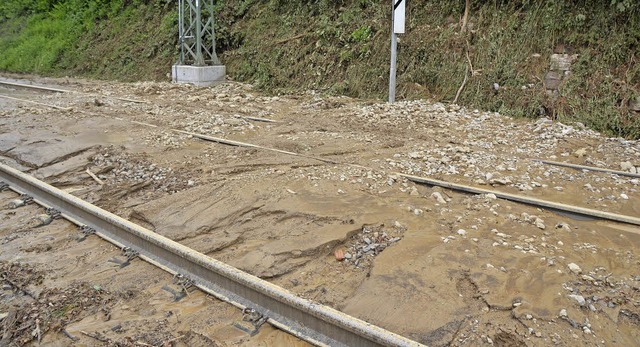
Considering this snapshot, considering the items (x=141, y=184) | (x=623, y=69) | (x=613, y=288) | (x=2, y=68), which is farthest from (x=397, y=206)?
(x=2, y=68)

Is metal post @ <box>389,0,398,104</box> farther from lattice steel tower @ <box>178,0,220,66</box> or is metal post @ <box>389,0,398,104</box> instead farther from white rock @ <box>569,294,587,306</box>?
white rock @ <box>569,294,587,306</box>

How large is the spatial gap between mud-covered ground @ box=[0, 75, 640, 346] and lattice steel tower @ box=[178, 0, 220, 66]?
692 cm

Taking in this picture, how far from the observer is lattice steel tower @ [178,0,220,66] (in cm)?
1711

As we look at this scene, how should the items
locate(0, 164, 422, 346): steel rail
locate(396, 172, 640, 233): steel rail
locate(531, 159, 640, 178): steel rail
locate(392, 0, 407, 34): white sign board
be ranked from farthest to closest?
locate(392, 0, 407, 34): white sign board, locate(531, 159, 640, 178): steel rail, locate(396, 172, 640, 233): steel rail, locate(0, 164, 422, 346): steel rail

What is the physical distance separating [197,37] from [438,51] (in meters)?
7.97

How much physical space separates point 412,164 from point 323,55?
326 inches

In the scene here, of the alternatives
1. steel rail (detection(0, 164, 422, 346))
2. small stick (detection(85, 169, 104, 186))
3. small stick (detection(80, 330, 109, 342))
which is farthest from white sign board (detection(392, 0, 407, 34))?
small stick (detection(80, 330, 109, 342))

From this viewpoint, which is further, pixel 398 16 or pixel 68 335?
pixel 398 16

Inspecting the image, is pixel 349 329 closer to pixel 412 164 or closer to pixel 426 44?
pixel 412 164

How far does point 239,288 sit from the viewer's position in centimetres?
454

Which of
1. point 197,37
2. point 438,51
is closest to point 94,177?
point 438,51

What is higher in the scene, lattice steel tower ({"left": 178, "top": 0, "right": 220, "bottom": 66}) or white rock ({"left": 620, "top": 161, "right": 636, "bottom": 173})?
lattice steel tower ({"left": 178, "top": 0, "right": 220, "bottom": 66})

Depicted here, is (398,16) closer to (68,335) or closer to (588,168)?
(588,168)

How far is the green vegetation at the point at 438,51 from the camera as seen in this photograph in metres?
10.7
